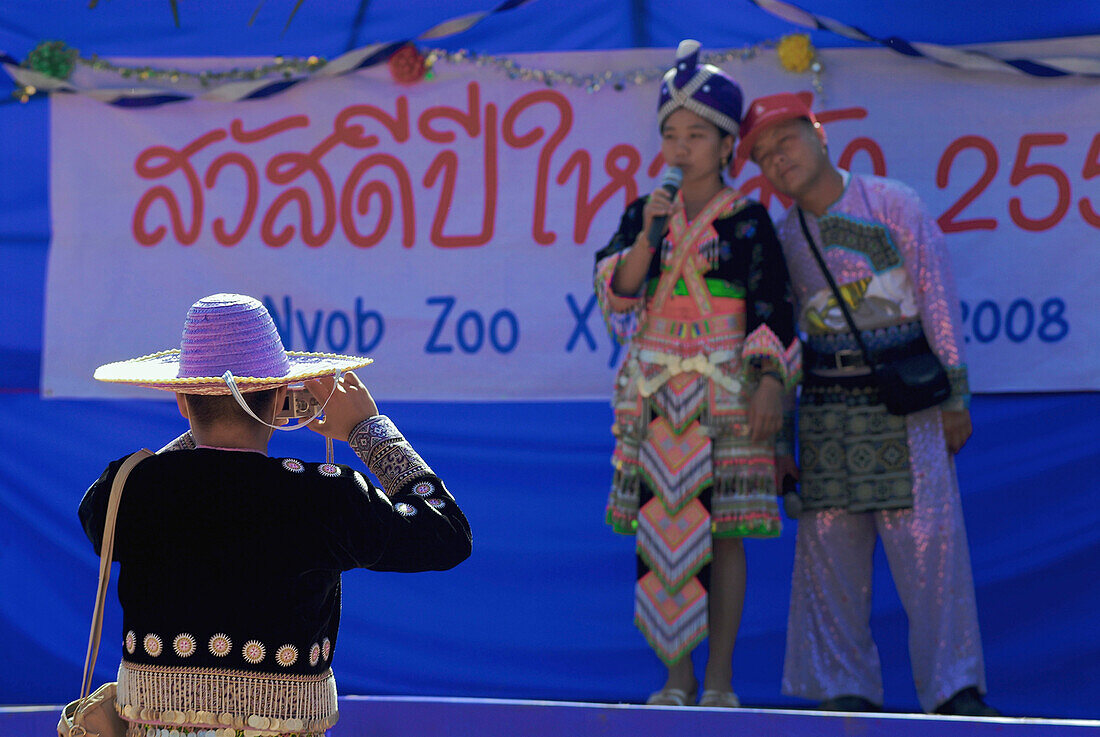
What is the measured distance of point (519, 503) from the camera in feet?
13.4

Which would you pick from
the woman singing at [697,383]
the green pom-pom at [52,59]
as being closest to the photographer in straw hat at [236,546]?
the woman singing at [697,383]

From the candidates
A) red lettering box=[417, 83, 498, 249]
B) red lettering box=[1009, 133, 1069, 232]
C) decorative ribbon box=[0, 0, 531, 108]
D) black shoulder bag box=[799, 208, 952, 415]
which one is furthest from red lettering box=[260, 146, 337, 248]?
red lettering box=[1009, 133, 1069, 232]

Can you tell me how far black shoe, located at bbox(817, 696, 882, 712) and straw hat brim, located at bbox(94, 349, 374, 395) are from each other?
1.78m

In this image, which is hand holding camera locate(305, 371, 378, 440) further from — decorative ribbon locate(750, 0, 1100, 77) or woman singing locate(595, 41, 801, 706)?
decorative ribbon locate(750, 0, 1100, 77)

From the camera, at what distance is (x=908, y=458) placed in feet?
10.4

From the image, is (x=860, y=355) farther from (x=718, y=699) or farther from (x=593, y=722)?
(x=593, y=722)

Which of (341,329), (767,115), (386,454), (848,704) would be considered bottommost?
(848,704)

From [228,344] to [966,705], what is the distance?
211 cm

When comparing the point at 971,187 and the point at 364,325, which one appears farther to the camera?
the point at 364,325

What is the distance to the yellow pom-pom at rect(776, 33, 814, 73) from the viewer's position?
3.80m

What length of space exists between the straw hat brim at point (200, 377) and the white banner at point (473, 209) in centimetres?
206

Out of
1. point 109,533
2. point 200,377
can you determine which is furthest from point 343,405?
point 109,533

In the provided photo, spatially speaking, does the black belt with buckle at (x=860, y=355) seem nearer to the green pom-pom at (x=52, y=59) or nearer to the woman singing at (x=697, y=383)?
the woman singing at (x=697, y=383)

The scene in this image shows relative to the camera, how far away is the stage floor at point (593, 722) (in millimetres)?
2578
